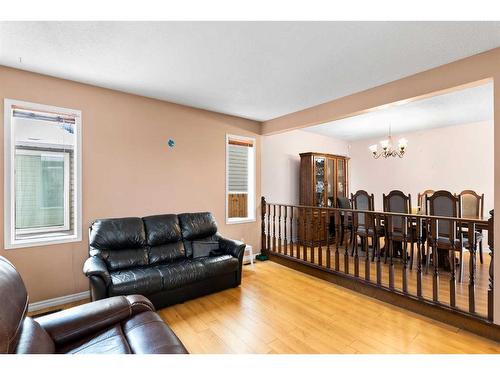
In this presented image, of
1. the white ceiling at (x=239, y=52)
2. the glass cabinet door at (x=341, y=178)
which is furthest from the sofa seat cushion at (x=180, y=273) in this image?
the glass cabinet door at (x=341, y=178)

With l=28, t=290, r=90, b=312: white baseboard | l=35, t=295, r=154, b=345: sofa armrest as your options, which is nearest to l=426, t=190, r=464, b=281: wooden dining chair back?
l=35, t=295, r=154, b=345: sofa armrest

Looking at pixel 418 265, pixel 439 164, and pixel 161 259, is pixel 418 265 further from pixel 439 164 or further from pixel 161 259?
pixel 439 164

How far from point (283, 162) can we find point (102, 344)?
4310mm

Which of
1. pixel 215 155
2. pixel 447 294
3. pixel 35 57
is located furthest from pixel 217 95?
pixel 447 294

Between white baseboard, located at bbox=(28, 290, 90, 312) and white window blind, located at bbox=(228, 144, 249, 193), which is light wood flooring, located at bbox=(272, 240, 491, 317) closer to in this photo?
white window blind, located at bbox=(228, 144, 249, 193)

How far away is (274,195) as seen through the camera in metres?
4.99

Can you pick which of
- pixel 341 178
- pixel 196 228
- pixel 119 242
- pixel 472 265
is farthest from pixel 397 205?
pixel 119 242

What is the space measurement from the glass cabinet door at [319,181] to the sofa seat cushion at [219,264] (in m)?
2.58

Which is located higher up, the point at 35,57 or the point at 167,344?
the point at 35,57
